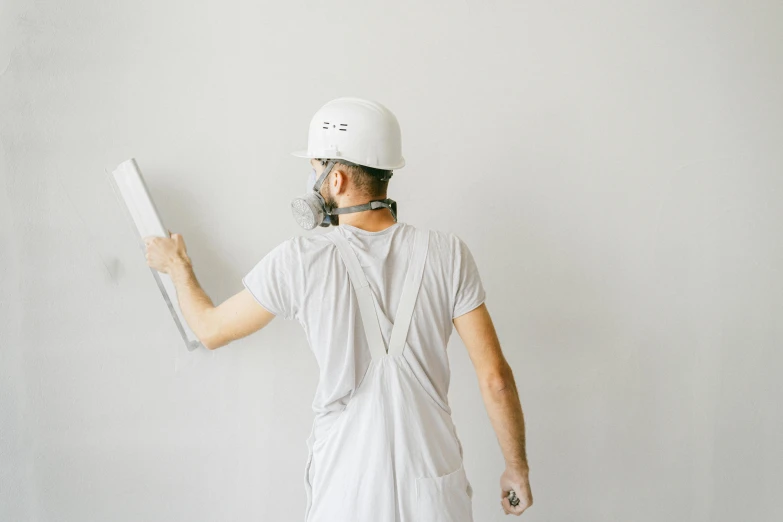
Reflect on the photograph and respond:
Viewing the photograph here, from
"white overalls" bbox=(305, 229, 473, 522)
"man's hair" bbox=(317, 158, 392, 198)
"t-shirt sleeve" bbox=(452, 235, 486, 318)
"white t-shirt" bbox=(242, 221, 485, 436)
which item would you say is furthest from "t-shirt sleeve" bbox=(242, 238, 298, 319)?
"t-shirt sleeve" bbox=(452, 235, 486, 318)

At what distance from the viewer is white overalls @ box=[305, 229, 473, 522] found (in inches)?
50.2

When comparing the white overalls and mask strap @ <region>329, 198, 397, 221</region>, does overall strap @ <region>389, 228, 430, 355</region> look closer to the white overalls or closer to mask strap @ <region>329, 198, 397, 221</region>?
the white overalls

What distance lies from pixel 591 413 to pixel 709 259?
590 mm

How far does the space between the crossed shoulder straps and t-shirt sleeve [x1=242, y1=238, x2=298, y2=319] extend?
0.10 metres

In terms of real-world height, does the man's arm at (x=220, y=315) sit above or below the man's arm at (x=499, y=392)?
above

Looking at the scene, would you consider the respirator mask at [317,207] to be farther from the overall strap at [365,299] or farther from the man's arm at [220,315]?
the man's arm at [220,315]

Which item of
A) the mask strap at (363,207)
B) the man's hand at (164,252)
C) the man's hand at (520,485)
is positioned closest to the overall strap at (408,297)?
the mask strap at (363,207)

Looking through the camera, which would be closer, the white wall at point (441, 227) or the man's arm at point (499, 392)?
the man's arm at point (499, 392)

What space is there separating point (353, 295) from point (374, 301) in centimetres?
4

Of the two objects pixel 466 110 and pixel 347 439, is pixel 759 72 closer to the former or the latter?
pixel 466 110

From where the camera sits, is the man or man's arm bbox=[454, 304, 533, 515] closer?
the man

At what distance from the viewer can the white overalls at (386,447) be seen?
4.18 ft

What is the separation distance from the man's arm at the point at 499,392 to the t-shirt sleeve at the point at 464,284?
0.02m

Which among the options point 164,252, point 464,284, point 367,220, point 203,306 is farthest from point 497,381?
point 164,252
